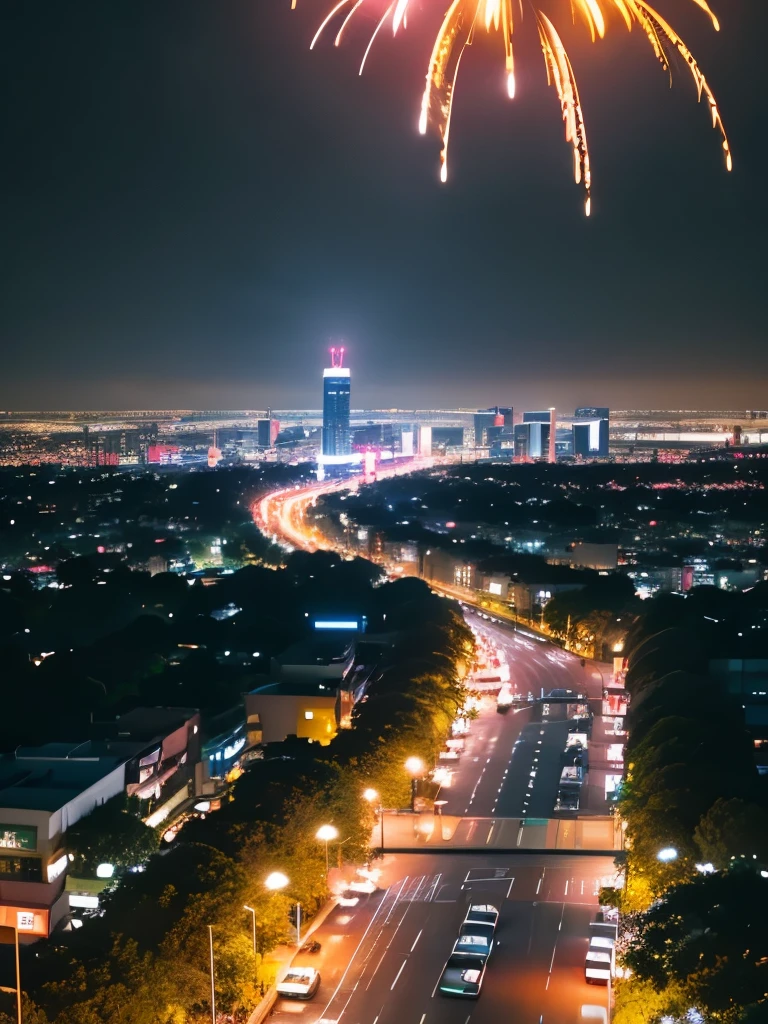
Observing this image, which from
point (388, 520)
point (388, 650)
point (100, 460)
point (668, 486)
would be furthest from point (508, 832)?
point (100, 460)

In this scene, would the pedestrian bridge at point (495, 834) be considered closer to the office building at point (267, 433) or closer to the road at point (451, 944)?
the road at point (451, 944)

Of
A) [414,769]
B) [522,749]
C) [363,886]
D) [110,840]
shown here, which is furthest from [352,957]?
[522,749]

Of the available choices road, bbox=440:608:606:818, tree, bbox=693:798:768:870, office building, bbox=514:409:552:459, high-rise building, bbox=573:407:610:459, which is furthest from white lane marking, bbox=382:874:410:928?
high-rise building, bbox=573:407:610:459

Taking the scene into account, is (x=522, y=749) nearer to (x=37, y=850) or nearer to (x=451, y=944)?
(x=451, y=944)

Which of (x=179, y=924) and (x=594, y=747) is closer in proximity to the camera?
(x=179, y=924)

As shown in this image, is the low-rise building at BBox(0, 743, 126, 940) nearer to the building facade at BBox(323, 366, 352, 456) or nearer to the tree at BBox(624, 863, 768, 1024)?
the tree at BBox(624, 863, 768, 1024)

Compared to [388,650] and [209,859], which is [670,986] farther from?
[388,650]
